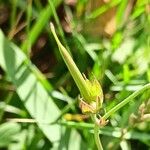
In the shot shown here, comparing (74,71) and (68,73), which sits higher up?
(68,73)

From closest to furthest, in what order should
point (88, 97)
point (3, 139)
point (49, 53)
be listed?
point (88, 97) < point (3, 139) < point (49, 53)

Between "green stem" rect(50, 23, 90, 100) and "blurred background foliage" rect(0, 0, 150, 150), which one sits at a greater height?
"blurred background foliage" rect(0, 0, 150, 150)

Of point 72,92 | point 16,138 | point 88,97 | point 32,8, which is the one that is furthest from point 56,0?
point 88,97

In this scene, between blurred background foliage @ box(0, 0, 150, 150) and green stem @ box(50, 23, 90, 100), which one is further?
blurred background foliage @ box(0, 0, 150, 150)

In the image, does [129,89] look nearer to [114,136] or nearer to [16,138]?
[114,136]

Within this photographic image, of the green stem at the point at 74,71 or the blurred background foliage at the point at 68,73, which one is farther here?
the blurred background foliage at the point at 68,73

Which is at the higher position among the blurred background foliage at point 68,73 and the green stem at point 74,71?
the blurred background foliage at point 68,73

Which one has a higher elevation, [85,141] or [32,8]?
[32,8]

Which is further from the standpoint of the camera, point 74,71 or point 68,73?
point 68,73
